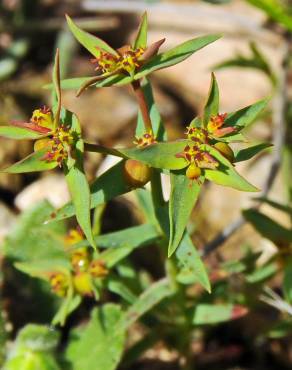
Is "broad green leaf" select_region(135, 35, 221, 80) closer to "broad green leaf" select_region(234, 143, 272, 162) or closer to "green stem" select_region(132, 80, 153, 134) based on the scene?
"green stem" select_region(132, 80, 153, 134)

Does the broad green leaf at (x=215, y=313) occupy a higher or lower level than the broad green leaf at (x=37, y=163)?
lower

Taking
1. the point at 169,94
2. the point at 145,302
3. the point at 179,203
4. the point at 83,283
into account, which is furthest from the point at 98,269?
the point at 169,94

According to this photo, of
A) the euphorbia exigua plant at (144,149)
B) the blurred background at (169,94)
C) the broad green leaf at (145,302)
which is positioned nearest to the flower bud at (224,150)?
the euphorbia exigua plant at (144,149)

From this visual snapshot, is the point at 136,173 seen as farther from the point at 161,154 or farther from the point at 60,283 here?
the point at 60,283

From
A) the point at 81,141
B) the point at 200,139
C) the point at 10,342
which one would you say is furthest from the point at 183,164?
the point at 10,342

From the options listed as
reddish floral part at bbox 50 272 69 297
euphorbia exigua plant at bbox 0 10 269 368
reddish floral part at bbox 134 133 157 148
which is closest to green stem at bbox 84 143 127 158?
euphorbia exigua plant at bbox 0 10 269 368

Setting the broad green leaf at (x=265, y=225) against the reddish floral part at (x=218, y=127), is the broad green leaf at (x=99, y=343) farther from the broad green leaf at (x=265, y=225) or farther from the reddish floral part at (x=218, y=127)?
the reddish floral part at (x=218, y=127)

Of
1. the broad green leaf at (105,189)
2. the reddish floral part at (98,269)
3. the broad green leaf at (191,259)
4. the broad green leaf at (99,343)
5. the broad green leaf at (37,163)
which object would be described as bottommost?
the broad green leaf at (99,343)
